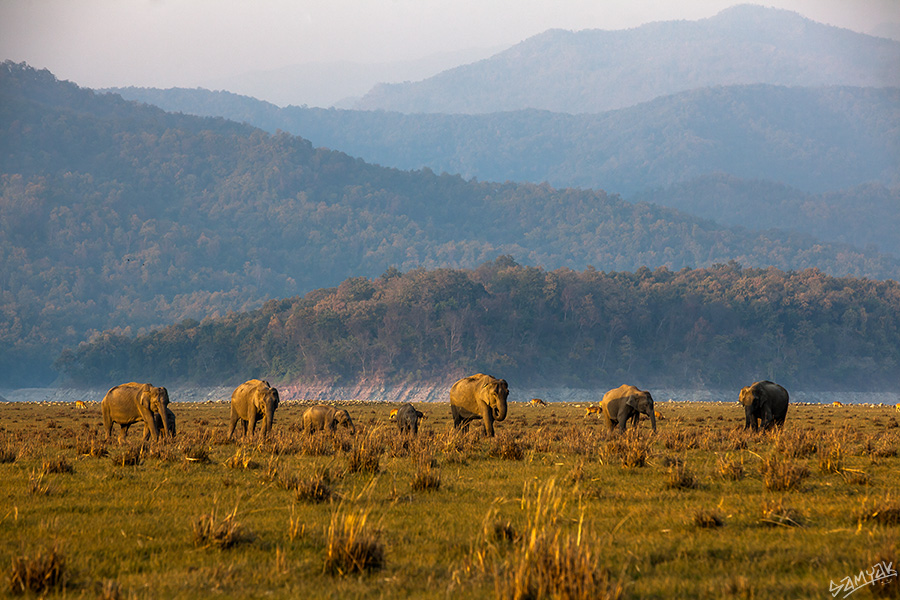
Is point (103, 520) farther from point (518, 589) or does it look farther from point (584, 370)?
point (584, 370)

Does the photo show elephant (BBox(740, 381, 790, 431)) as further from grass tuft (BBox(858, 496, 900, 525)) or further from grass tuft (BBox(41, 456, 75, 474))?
grass tuft (BBox(41, 456, 75, 474))

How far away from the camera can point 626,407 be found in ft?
91.1

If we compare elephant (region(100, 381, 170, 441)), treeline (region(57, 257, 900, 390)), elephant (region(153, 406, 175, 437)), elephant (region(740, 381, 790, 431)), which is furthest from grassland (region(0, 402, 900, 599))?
treeline (region(57, 257, 900, 390))

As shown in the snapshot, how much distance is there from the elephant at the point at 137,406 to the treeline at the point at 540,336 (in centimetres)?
10824

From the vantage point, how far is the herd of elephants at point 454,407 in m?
25.6

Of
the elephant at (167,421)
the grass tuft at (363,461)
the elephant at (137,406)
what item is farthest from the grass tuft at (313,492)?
the elephant at (167,421)

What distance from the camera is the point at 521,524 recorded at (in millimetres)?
10234

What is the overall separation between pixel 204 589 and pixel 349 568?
4.33 ft

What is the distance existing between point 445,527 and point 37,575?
4390mm

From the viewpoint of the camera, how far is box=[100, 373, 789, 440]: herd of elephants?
84.1 ft

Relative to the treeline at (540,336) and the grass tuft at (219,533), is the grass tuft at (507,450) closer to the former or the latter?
the grass tuft at (219,533)

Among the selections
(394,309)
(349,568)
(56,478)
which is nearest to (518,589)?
(349,568)

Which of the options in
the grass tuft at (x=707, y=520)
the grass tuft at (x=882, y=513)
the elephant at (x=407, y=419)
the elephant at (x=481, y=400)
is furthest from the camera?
the elephant at (x=407, y=419)

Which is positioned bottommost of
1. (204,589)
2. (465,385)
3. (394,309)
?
(204,589)
